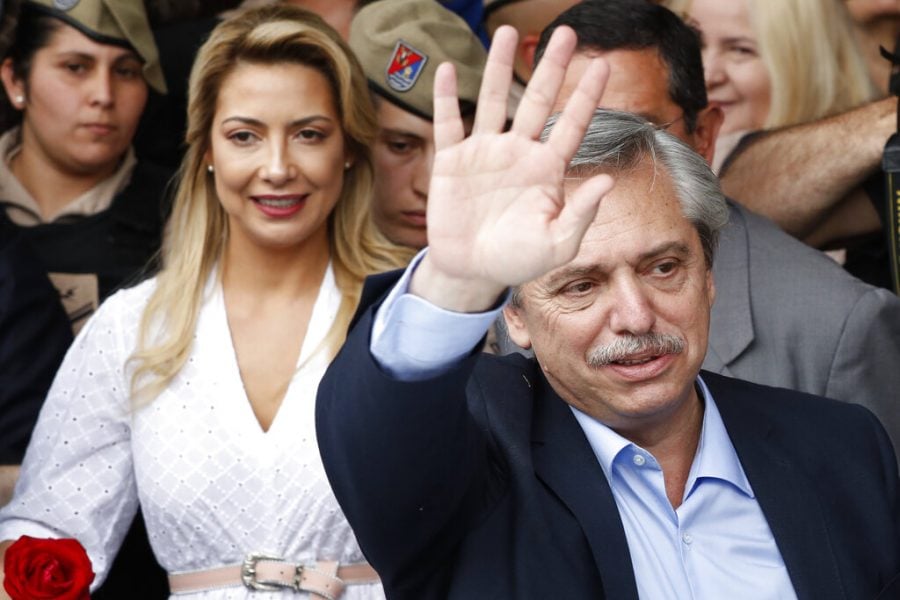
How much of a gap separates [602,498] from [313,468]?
102cm

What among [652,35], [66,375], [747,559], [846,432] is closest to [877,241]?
[652,35]

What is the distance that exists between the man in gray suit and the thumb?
114cm

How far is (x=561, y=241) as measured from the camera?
1787 millimetres

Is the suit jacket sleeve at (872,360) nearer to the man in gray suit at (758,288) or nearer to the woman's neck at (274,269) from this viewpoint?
the man in gray suit at (758,288)

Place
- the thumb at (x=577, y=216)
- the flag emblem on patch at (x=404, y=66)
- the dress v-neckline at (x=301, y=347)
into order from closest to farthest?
the thumb at (x=577, y=216)
the dress v-neckline at (x=301, y=347)
the flag emblem on patch at (x=404, y=66)

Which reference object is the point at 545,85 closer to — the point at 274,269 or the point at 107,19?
the point at 274,269

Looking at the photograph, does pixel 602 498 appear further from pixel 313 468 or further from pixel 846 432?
pixel 313 468

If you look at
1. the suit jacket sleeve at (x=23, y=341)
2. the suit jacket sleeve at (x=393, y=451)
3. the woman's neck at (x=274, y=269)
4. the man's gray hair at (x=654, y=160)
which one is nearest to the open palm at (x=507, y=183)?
the suit jacket sleeve at (x=393, y=451)

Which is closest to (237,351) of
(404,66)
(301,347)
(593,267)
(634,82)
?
(301,347)

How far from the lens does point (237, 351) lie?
3219 mm

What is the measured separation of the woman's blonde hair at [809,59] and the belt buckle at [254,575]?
65.8 inches

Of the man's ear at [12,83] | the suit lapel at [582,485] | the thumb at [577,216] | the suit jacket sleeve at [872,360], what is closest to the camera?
the thumb at [577,216]

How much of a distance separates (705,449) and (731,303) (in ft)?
2.65

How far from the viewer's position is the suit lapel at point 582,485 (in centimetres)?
210
